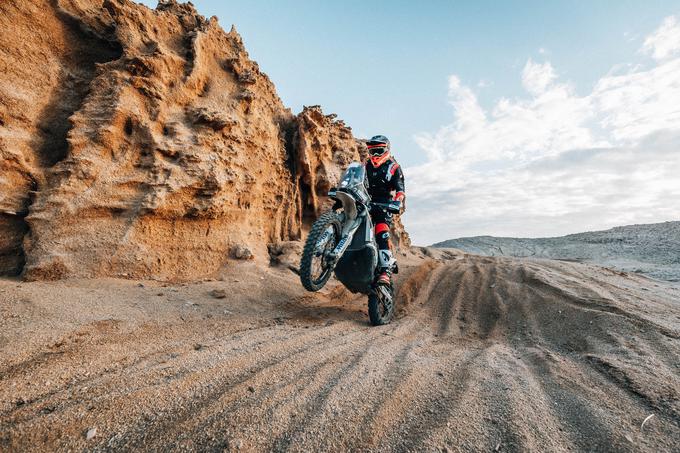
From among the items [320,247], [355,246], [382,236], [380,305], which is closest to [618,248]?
[382,236]

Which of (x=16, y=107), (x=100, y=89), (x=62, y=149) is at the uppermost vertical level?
(x=100, y=89)

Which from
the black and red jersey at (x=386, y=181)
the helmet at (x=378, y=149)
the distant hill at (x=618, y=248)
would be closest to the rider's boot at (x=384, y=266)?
the black and red jersey at (x=386, y=181)

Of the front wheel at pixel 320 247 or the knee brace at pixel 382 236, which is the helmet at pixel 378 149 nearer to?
the knee brace at pixel 382 236

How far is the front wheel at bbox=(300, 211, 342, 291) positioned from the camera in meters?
3.63

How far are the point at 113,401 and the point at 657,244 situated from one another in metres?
25.4

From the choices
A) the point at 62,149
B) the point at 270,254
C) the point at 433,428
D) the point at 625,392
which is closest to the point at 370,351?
the point at 433,428

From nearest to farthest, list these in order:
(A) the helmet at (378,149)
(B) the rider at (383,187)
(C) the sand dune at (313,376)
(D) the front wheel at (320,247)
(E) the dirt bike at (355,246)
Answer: (C) the sand dune at (313,376)
(D) the front wheel at (320,247)
(E) the dirt bike at (355,246)
(B) the rider at (383,187)
(A) the helmet at (378,149)

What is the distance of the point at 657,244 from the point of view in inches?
688

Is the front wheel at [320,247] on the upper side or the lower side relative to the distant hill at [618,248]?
lower

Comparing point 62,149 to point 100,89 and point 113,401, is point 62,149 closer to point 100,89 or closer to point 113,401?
point 100,89

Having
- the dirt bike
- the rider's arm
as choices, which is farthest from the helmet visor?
the dirt bike

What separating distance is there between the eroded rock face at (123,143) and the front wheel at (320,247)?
256 cm

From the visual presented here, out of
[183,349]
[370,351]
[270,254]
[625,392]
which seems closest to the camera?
[625,392]

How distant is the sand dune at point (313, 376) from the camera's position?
59.0 inches
